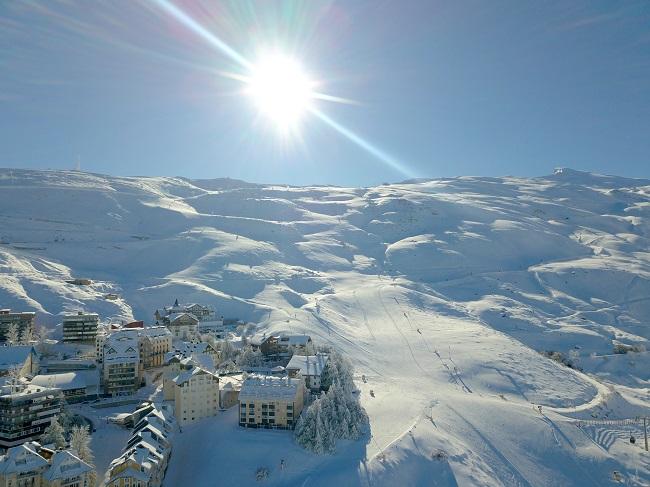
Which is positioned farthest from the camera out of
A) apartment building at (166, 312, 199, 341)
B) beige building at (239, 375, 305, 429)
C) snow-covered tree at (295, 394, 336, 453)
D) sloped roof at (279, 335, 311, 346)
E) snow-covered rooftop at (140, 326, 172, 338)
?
apartment building at (166, 312, 199, 341)

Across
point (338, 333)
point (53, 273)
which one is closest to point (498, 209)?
point (338, 333)

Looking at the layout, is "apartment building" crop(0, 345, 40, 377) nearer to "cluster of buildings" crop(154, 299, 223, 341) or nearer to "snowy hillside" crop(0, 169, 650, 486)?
"cluster of buildings" crop(154, 299, 223, 341)

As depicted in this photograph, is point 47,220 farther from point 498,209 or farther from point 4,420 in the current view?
point 498,209

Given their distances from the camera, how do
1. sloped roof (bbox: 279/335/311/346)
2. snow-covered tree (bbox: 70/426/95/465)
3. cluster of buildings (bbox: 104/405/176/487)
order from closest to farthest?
cluster of buildings (bbox: 104/405/176/487) → snow-covered tree (bbox: 70/426/95/465) → sloped roof (bbox: 279/335/311/346)

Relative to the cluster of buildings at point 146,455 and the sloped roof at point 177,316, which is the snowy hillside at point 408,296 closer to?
the cluster of buildings at point 146,455

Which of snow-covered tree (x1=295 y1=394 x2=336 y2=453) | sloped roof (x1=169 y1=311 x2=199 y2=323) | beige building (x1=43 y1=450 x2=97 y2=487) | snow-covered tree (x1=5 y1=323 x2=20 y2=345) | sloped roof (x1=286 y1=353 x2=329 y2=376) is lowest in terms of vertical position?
beige building (x1=43 y1=450 x2=97 y2=487)

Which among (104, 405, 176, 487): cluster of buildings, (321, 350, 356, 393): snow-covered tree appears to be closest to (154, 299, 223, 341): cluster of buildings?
(321, 350, 356, 393): snow-covered tree

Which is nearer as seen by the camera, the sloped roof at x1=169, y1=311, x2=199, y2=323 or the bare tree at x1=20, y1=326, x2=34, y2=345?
the bare tree at x1=20, y1=326, x2=34, y2=345
